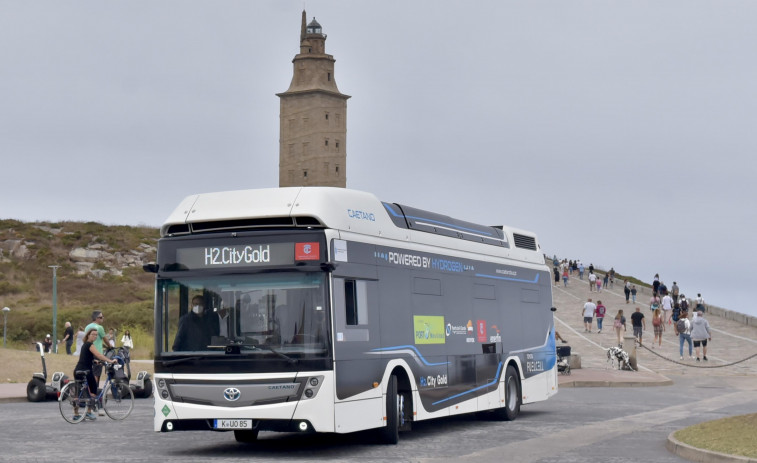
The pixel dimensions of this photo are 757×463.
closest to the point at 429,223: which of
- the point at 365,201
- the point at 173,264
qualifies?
the point at 365,201

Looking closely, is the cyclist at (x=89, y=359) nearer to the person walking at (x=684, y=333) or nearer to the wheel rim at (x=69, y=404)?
the wheel rim at (x=69, y=404)

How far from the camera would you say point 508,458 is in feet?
44.6

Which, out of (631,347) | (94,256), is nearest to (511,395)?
(631,347)

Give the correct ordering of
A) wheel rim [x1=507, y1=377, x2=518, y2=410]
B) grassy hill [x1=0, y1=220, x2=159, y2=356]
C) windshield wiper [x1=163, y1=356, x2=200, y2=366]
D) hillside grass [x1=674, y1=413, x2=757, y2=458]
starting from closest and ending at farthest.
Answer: hillside grass [x1=674, y1=413, x2=757, y2=458] < windshield wiper [x1=163, y1=356, x2=200, y2=366] < wheel rim [x1=507, y1=377, x2=518, y2=410] < grassy hill [x1=0, y1=220, x2=159, y2=356]

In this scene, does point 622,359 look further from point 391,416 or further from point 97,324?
point 391,416

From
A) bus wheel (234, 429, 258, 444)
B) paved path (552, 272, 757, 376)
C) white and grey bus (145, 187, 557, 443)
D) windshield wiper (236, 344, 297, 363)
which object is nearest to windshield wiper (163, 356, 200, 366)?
white and grey bus (145, 187, 557, 443)

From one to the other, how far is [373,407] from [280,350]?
1673mm

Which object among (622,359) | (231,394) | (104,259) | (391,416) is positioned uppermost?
(104,259)

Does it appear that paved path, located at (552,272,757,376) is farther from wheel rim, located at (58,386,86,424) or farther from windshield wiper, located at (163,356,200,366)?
windshield wiper, located at (163,356,200,366)

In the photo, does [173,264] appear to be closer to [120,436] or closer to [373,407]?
[373,407]

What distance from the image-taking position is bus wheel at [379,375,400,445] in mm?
14805

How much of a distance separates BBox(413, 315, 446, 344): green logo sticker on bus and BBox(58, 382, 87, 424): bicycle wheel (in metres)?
6.54

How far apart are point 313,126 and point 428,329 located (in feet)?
354

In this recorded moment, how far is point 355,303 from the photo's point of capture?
14156 mm
